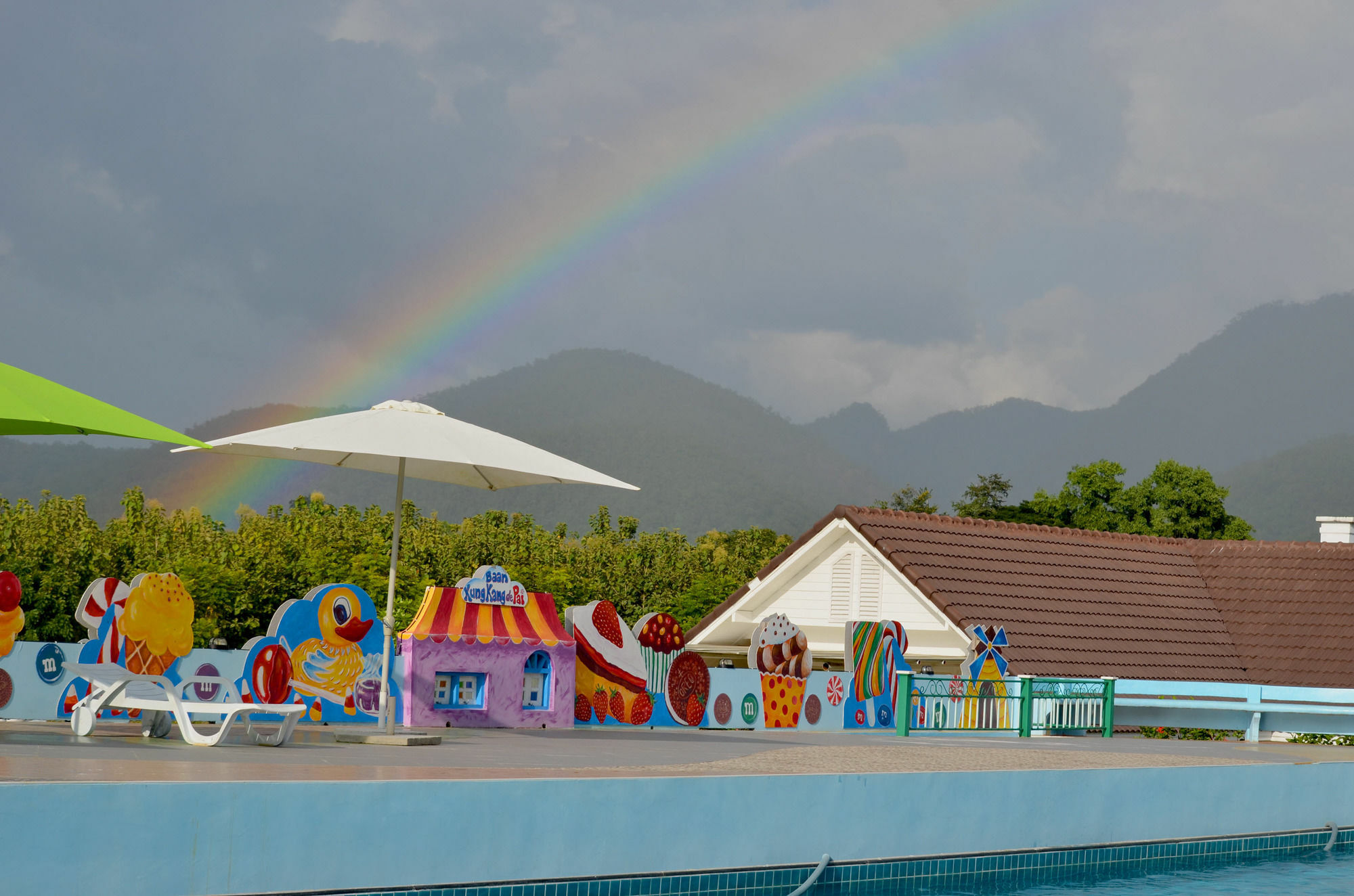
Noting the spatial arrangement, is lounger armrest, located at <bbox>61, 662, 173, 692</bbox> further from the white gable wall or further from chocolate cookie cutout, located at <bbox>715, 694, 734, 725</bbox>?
the white gable wall

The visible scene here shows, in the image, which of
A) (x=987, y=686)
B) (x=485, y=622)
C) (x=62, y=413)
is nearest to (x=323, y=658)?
(x=485, y=622)

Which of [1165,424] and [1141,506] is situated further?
[1165,424]

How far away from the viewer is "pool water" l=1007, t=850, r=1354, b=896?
11836 mm

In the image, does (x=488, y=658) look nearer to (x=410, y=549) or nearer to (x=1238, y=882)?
(x=1238, y=882)

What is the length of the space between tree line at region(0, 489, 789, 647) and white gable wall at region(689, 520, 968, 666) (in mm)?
7673

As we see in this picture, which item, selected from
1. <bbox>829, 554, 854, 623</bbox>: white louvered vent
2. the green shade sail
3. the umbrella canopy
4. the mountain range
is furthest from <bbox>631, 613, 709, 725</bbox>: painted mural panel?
the mountain range

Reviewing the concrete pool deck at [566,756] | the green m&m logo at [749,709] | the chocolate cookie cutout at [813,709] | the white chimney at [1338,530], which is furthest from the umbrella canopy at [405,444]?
the white chimney at [1338,530]

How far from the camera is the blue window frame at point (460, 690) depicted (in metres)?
15.0

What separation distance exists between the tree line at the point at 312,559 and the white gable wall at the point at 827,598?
7673 millimetres

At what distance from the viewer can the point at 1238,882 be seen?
41.0ft

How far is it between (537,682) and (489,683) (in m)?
0.75

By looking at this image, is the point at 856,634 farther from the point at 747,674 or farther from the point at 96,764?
the point at 96,764

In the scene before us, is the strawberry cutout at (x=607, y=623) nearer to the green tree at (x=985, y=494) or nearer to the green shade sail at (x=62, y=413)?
the green shade sail at (x=62, y=413)

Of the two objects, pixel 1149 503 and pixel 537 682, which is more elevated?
pixel 1149 503
